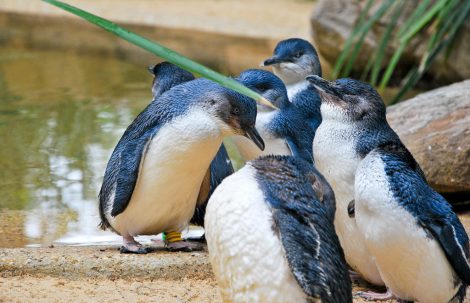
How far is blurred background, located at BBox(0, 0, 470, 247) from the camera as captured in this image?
5.59m

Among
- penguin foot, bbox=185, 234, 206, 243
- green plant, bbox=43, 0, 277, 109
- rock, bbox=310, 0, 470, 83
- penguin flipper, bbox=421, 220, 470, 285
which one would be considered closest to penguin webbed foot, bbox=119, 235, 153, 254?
penguin foot, bbox=185, 234, 206, 243

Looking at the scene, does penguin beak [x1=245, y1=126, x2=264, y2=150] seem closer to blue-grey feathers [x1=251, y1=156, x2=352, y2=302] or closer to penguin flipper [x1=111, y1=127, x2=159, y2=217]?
penguin flipper [x1=111, y1=127, x2=159, y2=217]

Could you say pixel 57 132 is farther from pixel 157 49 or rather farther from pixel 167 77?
pixel 157 49

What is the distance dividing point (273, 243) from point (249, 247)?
0.26 feet

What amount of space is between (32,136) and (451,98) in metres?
3.18

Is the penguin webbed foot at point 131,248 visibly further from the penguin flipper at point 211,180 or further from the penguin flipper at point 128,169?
the penguin flipper at point 211,180

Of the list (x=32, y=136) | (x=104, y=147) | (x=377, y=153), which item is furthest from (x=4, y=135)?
(x=377, y=153)

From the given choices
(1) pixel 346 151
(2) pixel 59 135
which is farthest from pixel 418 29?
(1) pixel 346 151

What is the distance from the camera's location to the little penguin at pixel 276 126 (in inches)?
194

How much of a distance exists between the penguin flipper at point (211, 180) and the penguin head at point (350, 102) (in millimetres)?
726

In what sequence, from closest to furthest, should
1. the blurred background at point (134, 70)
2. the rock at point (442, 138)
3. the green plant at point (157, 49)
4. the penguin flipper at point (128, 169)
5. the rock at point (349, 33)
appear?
the green plant at point (157, 49) → the penguin flipper at point (128, 169) → the rock at point (442, 138) → the blurred background at point (134, 70) → the rock at point (349, 33)

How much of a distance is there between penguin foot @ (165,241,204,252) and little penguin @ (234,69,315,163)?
0.53m

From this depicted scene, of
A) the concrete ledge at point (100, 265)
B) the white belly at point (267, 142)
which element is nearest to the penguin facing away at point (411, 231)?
the concrete ledge at point (100, 265)

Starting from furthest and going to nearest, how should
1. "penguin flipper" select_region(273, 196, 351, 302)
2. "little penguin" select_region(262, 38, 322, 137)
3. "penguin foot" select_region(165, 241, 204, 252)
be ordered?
"little penguin" select_region(262, 38, 322, 137)
"penguin foot" select_region(165, 241, 204, 252)
"penguin flipper" select_region(273, 196, 351, 302)
